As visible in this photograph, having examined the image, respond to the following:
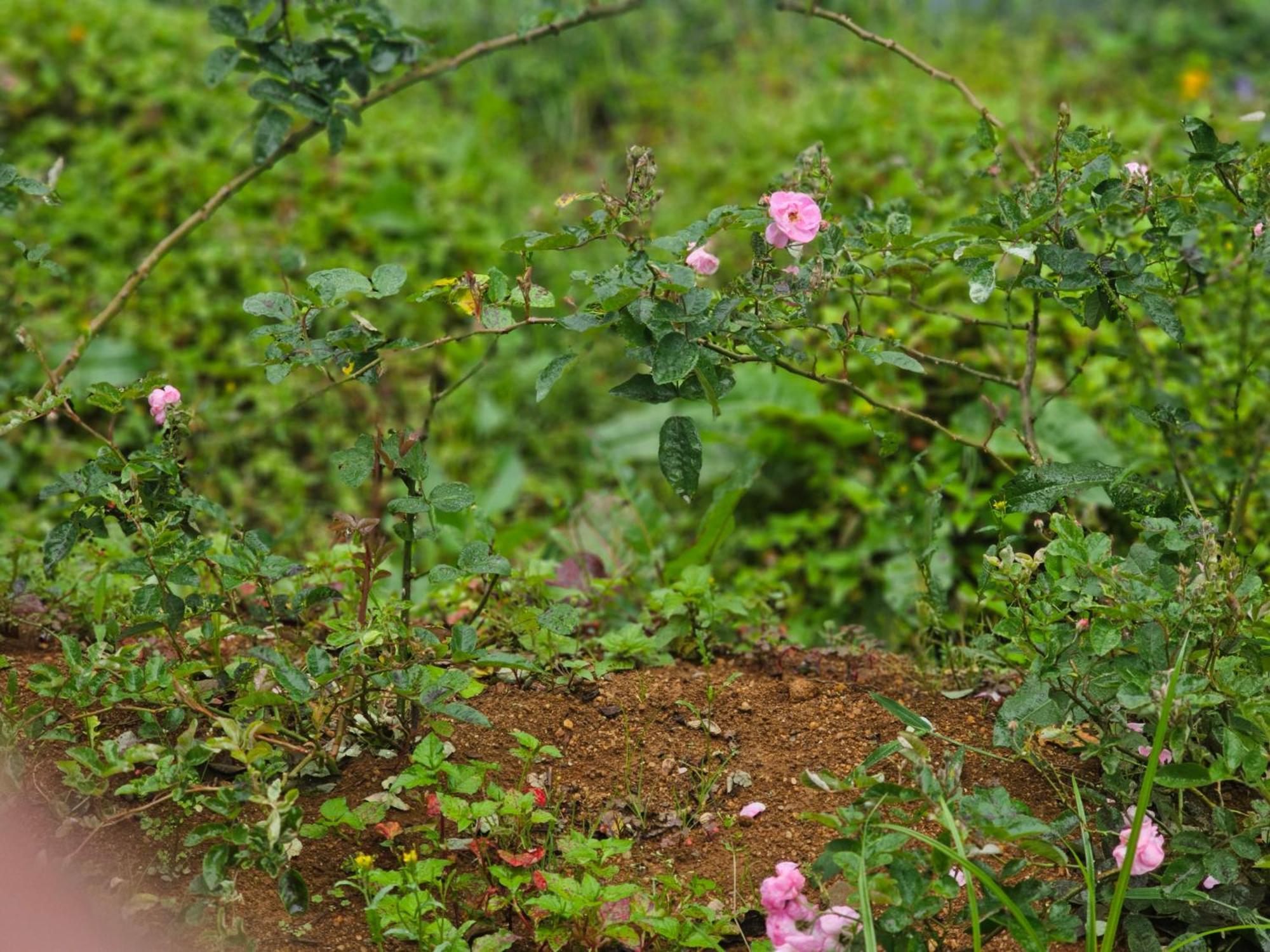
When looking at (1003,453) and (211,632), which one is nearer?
(211,632)

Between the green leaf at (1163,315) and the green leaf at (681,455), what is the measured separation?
690 millimetres

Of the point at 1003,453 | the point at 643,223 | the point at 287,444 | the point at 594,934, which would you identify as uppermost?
the point at 643,223

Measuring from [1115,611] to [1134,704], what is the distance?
136 mm

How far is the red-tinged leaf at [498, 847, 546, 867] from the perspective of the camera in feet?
5.14

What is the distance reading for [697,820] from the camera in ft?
5.83

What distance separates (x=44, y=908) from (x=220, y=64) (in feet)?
5.13

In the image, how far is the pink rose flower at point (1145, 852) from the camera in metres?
1.48

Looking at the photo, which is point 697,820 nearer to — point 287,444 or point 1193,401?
point 1193,401

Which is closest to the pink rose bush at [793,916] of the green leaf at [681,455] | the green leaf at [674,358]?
the green leaf at [681,455]

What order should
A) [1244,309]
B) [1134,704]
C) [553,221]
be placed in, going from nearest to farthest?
[1134,704] → [1244,309] → [553,221]

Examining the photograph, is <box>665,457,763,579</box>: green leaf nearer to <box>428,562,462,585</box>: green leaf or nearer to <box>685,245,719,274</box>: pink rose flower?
<box>685,245,719,274</box>: pink rose flower

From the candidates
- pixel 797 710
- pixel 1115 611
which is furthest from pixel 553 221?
pixel 1115 611

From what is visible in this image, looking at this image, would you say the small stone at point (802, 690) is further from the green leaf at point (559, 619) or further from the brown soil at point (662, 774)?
the green leaf at point (559, 619)

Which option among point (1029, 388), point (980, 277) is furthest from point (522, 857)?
point (1029, 388)
